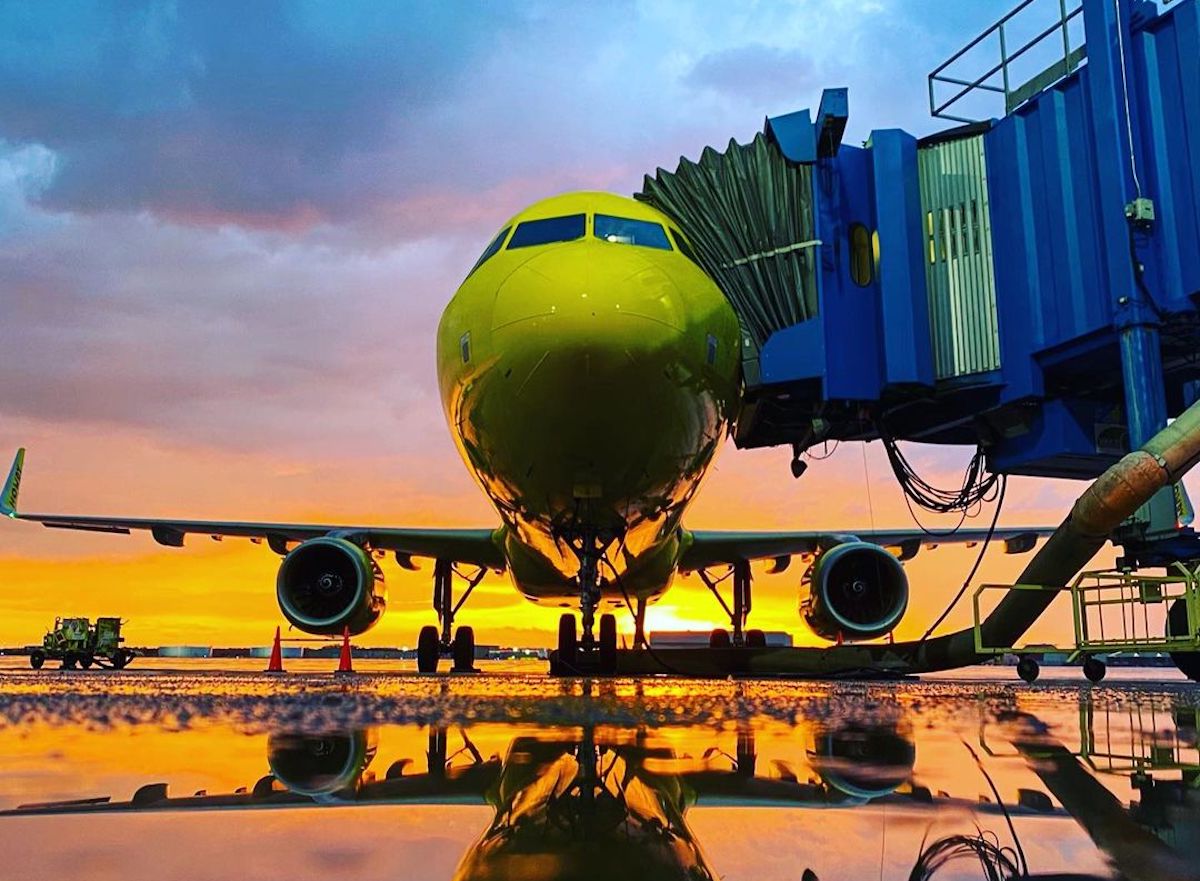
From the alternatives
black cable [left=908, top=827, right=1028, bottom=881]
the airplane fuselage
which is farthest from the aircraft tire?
black cable [left=908, top=827, right=1028, bottom=881]

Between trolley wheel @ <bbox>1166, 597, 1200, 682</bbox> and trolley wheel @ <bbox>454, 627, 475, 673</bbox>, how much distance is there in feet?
30.8

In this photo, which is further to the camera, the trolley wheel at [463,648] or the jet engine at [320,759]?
the trolley wheel at [463,648]

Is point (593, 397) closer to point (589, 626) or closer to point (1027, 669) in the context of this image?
point (589, 626)

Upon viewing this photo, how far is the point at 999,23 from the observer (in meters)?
12.0

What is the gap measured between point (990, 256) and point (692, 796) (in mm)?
10697

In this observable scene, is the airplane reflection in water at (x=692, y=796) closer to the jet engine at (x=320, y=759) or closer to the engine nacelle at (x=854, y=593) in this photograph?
the jet engine at (x=320, y=759)

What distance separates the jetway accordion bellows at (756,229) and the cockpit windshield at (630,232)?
371 centimetres

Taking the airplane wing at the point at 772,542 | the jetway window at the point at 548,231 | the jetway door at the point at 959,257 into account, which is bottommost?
the airplane wing at the point at 772,542

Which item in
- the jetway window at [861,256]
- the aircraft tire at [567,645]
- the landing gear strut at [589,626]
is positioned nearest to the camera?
the landing gear strut at [589,626]

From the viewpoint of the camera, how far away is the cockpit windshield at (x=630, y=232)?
750 centimetres

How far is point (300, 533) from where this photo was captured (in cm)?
1513

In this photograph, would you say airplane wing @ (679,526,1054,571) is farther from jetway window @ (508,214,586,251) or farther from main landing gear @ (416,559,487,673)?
jetway window @ (508,214,586,251)

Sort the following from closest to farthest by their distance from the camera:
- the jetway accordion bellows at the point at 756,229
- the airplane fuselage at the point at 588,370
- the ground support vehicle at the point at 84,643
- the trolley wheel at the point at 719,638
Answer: the airplane fuselage at the point at 588,370
the jetway accordion bellows at the point at 756,229
the trolley wheel at the point at 719,638
the ground support vehicle at the point at 84,643

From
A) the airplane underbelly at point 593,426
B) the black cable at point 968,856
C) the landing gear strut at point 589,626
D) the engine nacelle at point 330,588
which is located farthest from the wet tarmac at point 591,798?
the engine nacelle at point 330,588
